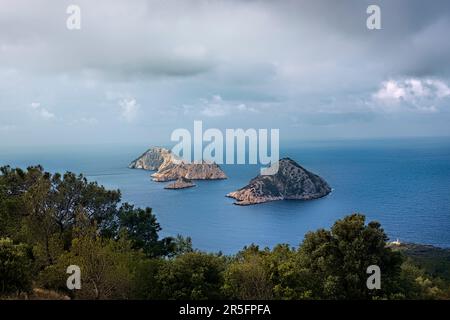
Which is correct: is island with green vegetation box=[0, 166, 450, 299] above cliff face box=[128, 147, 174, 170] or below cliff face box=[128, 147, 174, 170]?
below

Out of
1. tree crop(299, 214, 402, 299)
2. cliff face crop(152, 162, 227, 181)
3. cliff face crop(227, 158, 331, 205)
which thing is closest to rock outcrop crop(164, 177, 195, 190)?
cliff face crop(152, 162, 227, 181)

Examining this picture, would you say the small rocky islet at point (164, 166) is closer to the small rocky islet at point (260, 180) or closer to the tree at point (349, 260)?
the small rocky islet at point (260, 180)

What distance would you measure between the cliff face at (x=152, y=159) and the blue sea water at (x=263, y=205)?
4.71ft

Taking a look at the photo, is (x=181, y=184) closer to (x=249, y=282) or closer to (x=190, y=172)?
(x=190, y=172)

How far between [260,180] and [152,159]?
2005 cm

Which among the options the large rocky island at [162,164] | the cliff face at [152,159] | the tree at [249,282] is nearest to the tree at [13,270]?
the tree at [249,282]

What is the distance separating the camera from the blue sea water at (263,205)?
54.0m

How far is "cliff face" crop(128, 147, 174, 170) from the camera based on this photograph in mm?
69812

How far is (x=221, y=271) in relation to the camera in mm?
14547

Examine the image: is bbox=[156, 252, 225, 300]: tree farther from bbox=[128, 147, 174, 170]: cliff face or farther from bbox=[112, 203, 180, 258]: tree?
bbox=[128, 147, 174, 170]: cliff face
